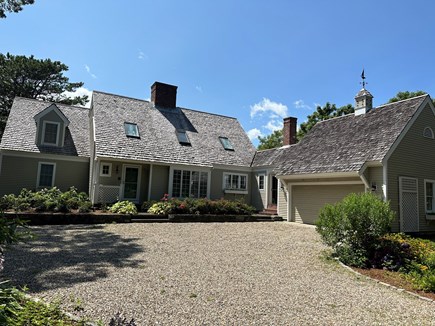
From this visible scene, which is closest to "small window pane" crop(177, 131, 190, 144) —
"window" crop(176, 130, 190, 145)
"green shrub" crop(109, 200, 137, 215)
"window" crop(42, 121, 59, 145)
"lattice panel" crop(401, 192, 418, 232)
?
"window" crop(176, 130, 190, 145)

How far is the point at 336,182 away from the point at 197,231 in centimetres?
699

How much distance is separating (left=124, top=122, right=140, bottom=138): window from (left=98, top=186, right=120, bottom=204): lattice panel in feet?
11.0

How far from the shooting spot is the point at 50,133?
18.1 m

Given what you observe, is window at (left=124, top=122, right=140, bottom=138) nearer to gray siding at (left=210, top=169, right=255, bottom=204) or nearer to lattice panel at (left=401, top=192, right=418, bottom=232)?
gray siding at (left=210, top=169, right=255, bottom=204)

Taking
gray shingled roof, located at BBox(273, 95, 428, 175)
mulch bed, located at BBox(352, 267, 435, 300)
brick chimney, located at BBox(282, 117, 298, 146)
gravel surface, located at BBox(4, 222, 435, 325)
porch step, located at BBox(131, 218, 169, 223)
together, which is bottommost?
mulch bed, located at BBox(352, 267, 435, 300)

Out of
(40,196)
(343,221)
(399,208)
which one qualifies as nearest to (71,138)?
(40,196)

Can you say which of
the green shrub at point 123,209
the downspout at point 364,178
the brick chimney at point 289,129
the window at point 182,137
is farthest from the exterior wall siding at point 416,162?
the window at point 182,137

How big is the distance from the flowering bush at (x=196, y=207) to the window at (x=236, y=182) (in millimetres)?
3533

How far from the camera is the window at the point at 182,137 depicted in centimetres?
2005

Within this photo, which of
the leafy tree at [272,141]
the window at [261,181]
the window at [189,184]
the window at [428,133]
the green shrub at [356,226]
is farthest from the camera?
the leafy tree at [272,141]

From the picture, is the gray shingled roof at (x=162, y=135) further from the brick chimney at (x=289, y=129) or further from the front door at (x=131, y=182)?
the brick chimney at (x=289, y=129)

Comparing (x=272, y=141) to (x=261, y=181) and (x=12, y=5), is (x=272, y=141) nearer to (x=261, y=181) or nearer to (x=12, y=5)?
(x=261, y=181)

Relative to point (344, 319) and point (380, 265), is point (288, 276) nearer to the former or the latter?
point (344, 319)

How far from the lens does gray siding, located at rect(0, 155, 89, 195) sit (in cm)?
1647
